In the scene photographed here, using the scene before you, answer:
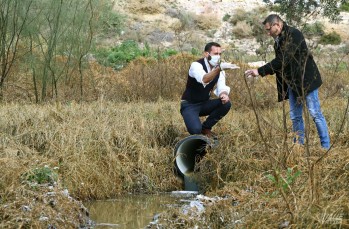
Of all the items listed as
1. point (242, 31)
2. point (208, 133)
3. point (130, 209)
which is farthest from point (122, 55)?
point (242, 31)

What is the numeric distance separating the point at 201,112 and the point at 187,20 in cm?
2224

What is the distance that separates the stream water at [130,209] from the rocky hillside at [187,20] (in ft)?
61.9

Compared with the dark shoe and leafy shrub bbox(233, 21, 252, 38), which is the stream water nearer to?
the dark shoe

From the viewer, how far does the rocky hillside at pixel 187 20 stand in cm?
2906

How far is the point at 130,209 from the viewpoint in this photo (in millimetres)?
8195

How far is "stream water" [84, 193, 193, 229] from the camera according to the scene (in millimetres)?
7453

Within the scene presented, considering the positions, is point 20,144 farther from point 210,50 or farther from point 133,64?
point 133,64

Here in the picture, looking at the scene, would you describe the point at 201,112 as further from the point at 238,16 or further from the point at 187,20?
the point at 238,16

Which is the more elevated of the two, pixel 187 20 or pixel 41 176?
pixel 187 20

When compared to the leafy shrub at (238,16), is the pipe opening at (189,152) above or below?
below

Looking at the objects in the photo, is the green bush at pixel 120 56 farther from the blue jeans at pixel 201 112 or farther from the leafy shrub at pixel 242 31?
the leafy shrub at pixel 242 31

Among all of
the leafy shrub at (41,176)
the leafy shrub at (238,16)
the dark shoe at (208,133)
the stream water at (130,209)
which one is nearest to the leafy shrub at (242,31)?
the leafy shrub at (238,16)

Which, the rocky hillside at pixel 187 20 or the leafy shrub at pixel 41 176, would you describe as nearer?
the leafy shrub at pixel 41 176

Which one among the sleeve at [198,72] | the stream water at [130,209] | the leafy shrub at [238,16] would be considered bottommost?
the stream water at [130,209]
